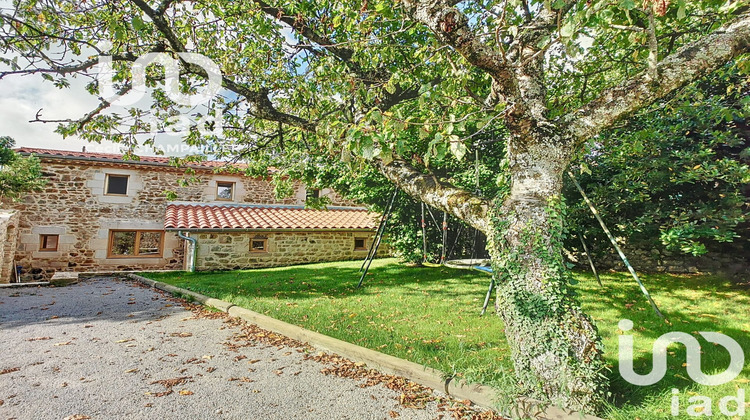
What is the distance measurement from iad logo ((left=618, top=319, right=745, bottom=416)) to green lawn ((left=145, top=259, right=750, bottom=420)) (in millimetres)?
49

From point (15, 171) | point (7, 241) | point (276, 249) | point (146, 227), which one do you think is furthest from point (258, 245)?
point (15, 171)

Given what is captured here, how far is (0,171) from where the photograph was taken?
10562mm

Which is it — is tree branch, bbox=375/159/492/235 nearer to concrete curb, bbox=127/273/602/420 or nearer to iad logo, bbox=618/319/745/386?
concrete curb, bbox=127/273/602/420

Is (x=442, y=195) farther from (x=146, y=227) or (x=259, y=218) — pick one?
(x=146, y=227)

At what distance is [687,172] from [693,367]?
4070 mm

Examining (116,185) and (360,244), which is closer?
(116,185)

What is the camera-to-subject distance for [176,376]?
3576 mm

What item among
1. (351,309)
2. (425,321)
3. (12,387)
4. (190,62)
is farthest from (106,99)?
(425,321)

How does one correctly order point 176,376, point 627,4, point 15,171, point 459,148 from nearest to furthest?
point 627,4
point 459,148
point 176,376
point 15,171

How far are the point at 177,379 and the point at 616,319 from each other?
19.0 feet

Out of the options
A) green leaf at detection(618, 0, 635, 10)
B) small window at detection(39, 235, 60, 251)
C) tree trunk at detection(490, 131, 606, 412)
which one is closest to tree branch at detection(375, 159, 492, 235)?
tree trunk at detection(490, 131, 606, 412)

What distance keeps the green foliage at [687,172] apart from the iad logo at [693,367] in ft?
8.40

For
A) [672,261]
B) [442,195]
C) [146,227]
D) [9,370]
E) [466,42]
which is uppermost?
[466,42]

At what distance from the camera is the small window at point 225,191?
50.8ft
